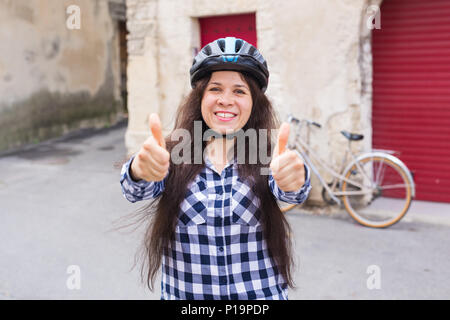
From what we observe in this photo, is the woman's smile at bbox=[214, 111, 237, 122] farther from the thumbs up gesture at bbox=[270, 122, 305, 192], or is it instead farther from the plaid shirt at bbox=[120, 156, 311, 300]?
the thumbs up gesture at bbox=[270, 122, 305, 192]

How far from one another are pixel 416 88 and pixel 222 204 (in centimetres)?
498

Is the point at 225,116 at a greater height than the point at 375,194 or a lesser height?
greater

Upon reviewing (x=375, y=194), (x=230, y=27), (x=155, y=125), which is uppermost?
(x=230, y=27)

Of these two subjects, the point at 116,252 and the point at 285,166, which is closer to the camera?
the point at 285,166

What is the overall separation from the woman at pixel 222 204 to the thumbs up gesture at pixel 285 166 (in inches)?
5.0

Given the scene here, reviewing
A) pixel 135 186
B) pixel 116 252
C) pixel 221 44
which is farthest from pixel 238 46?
pixel 116 252

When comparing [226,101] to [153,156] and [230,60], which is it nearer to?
[230,60]

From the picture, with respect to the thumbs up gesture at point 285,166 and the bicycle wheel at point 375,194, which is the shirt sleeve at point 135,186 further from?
the bicycle wheel at point 375,194

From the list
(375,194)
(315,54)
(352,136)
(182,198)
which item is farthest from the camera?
(315,54)

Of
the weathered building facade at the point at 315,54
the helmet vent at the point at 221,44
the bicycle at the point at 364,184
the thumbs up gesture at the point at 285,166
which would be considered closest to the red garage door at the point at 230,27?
the weathered building facade at the point at 315,54

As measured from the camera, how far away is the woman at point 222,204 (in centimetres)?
172

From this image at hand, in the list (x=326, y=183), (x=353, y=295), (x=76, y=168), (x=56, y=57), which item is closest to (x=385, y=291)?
(x=353, y=295)

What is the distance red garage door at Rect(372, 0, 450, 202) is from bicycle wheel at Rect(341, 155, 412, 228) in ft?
1.02

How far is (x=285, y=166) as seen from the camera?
1.51m
